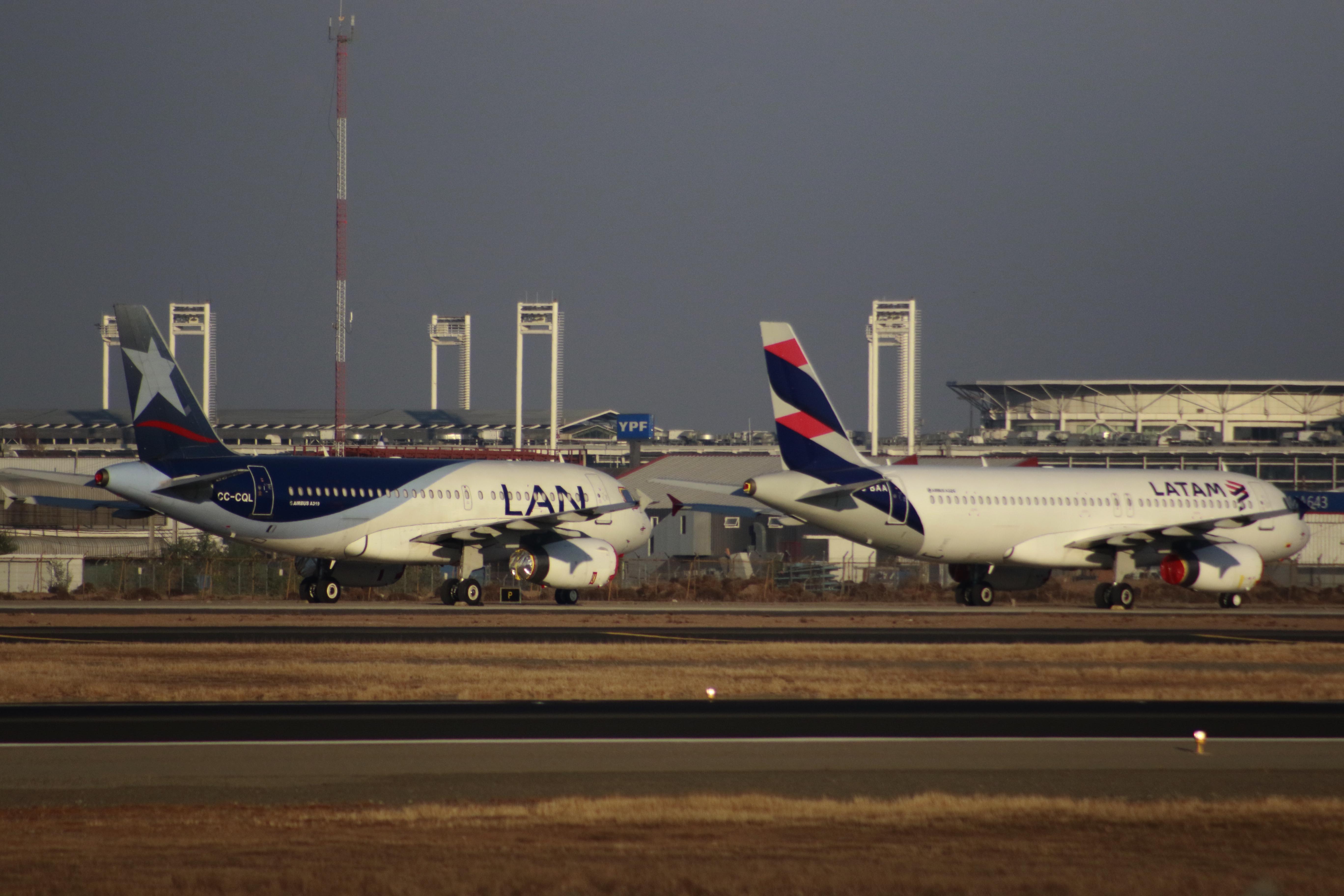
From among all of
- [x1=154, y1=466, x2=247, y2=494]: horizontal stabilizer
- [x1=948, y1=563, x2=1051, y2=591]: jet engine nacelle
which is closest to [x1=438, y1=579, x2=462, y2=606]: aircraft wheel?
[x1=154, y1=466, x2=247, y2=494]: horizontal stabilizer

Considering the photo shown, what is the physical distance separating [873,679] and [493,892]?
13.3 meters

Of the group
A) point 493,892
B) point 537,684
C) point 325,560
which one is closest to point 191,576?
point 325,560

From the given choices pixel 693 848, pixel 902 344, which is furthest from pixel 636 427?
pixel 693 848

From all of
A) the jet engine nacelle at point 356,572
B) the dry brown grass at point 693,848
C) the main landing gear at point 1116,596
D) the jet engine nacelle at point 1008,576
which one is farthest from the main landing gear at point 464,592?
the dry brown grass at point 693,848

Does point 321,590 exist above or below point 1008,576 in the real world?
below

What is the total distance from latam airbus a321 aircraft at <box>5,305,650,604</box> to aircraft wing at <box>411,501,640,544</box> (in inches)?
1.7

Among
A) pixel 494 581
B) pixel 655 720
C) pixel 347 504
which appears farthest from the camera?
pixel 494 581

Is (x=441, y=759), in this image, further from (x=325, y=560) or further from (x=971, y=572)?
(x=971, y=572)

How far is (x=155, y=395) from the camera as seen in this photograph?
37938 millimetres

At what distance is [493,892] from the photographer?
844 cm

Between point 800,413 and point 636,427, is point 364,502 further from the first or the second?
point 636,427

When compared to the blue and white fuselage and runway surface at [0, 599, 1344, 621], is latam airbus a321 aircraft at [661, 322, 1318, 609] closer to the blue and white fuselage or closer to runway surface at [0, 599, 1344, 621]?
runway surface at [0, 599, 1344, 621]

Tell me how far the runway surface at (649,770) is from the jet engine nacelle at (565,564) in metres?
25.4

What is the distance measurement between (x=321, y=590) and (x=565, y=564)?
6866 mm
